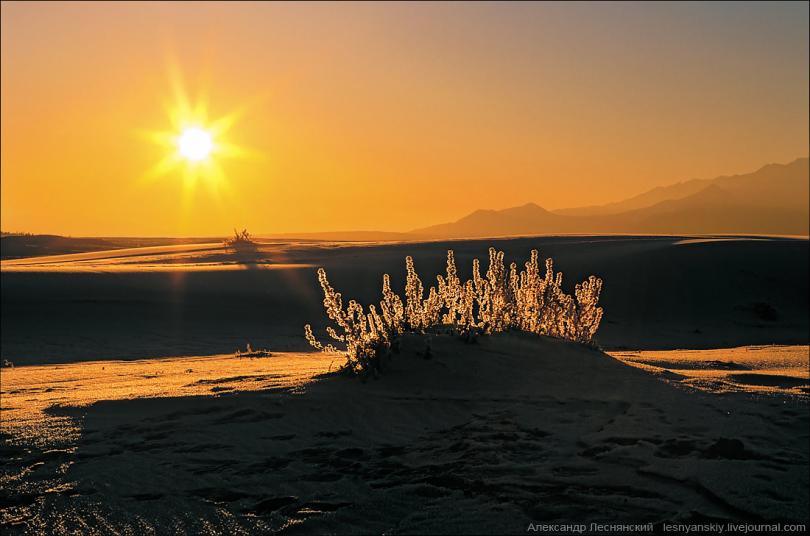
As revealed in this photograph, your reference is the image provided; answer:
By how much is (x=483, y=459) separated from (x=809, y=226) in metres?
181

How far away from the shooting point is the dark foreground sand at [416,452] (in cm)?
368

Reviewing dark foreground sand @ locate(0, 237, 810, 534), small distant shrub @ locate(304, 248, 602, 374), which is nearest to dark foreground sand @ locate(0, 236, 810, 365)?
dark foreground sand @ locate(0, 237, 810, 534)

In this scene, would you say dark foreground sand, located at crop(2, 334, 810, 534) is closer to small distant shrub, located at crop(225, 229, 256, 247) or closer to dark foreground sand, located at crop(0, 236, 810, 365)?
dark foreground sand, located at crop(0, 236, 810, 365)

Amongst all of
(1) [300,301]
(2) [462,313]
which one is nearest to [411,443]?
(2) [462,313]

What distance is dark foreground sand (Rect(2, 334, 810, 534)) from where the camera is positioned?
3.68 meters

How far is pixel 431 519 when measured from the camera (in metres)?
3.59

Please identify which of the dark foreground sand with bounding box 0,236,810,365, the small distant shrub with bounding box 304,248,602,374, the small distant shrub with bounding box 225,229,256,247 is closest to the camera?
the small distant shrub with bounding box 304,248,602,374

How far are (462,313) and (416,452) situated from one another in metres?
3.34

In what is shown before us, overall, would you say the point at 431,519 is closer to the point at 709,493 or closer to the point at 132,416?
the point at 709,493

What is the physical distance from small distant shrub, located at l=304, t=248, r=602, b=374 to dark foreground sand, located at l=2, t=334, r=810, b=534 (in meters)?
0.36

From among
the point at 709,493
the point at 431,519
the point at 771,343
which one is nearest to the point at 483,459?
the point at 431,519

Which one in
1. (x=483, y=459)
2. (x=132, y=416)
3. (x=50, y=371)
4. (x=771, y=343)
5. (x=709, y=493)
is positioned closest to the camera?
(x=709, y=493)

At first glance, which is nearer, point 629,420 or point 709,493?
point 709,493

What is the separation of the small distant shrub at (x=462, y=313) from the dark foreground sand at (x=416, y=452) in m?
0.36
